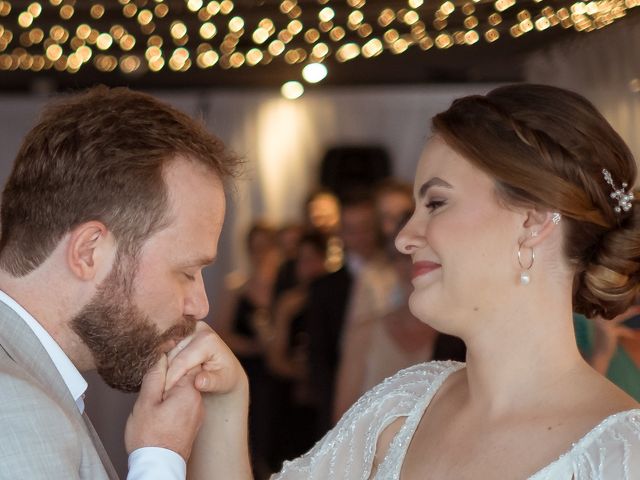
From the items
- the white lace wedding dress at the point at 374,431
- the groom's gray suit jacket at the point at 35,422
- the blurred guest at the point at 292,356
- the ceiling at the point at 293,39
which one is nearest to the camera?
the groom's gray suit jacket at the point at 35,422

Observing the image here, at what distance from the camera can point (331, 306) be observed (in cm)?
468

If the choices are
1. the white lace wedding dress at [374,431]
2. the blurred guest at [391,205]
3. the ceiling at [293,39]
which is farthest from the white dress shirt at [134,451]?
the blurred guest at [391,205]

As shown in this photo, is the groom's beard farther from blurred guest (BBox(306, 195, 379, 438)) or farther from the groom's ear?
blurred guest (BBox(306, 195, 379, 438))

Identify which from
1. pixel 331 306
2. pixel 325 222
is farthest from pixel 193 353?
pixel 325 222

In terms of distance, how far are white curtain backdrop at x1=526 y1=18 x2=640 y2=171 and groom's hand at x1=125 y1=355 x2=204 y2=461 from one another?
53.1 inches

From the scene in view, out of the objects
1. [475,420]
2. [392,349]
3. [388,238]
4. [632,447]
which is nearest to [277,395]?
[388,238]

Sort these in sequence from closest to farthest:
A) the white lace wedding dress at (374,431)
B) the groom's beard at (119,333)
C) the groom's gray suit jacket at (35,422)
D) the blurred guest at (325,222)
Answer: the groom's gray suit jacket at (35,422), the groom's beard at (119,333), the white lace wedding dress at (374,431), the blurred guest at (325,222)

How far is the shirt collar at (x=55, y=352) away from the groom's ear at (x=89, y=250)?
105mm

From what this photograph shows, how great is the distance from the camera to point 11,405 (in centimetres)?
153

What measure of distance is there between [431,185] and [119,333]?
626 millimetres

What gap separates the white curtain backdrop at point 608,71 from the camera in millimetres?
2686

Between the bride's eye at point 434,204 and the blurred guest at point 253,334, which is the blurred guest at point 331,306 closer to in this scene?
the blurred guest at point 253,334

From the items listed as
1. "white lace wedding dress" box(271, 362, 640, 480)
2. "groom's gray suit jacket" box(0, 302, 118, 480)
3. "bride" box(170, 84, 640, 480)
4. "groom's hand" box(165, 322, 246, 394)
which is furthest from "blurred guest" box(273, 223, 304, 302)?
"groom's gray suit jacket" box(0, 302, 118, 480)

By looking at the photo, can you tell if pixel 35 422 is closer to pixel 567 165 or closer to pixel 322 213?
pixel 567 165
